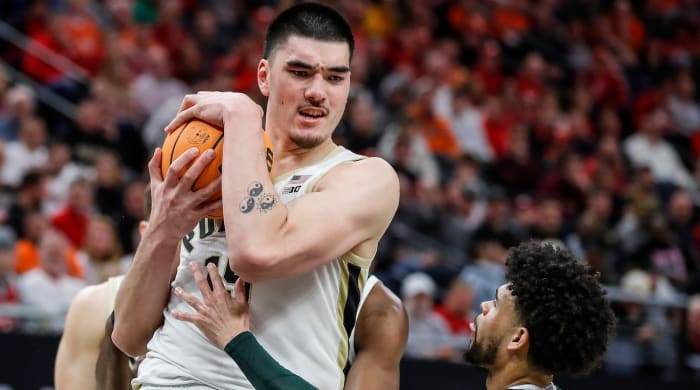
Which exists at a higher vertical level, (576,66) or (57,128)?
(576,66)

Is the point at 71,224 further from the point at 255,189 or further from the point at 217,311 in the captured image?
the point at 255,189

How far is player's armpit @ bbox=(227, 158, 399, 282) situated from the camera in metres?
3.30

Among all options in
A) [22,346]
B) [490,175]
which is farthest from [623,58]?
[22,346]

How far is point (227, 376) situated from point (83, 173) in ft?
19.3

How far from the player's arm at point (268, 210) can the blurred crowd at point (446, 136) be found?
13.4 feet

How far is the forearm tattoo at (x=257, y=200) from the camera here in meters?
3.31

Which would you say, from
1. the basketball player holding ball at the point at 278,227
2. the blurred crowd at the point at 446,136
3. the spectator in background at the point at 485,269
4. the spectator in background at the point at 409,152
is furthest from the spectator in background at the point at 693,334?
the basketball player holding ball at the point at 278,227

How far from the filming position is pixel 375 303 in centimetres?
439

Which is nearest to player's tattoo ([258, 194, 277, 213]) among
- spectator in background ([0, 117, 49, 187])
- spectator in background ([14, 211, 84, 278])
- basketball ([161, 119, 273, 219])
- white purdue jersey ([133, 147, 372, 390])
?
basketball ([161, 119, 273, 219])

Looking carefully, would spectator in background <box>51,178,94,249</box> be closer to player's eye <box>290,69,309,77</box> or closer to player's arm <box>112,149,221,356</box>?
player's arm <box>112,149,221,356</box>

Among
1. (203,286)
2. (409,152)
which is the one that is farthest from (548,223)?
(203,286)

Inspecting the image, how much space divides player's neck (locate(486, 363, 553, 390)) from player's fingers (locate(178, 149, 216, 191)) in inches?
46.2

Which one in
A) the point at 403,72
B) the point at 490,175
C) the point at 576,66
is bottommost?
the point at 490,175

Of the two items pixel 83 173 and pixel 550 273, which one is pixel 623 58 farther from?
pixel 550 273
